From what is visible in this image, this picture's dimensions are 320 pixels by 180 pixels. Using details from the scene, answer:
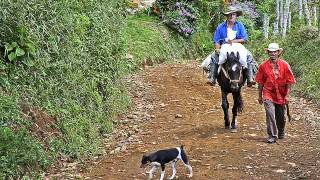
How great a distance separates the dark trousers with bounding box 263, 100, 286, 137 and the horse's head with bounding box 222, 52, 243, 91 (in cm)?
87

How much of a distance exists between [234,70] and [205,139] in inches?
55.5

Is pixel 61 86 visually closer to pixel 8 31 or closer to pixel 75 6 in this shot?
pixel 8 31

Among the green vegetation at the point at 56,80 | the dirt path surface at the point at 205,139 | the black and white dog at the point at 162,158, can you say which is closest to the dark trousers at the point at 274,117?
the dirt path surface at the point at 205,139

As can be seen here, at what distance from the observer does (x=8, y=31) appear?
26.7ft

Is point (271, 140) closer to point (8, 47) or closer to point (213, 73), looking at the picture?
point (213, 73)

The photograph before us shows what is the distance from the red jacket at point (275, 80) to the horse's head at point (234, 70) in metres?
0.67

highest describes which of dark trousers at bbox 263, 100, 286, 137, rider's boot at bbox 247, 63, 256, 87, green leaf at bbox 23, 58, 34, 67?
green leaf at bbox 23, 58, 34, 67

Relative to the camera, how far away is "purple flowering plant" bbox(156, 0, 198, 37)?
24.5 meters

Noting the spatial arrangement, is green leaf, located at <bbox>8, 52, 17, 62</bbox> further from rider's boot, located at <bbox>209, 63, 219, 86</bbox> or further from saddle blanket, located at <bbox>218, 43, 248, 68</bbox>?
rider's boot, located at <bbox>209, 63, 219, 86</bbox>

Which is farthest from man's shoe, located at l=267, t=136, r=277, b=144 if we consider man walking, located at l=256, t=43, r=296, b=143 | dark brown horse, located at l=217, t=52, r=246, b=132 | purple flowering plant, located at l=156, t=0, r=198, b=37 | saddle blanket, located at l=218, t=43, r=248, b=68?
purple flowering plant, located at l=156, t=0, r=198, b=37

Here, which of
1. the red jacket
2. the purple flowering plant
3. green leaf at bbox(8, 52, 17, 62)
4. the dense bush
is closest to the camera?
the dense bush

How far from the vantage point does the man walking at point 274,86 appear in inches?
342

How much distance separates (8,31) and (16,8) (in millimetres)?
416

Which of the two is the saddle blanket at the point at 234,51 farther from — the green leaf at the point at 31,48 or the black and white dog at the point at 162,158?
the green leaf at the point at 31,48
